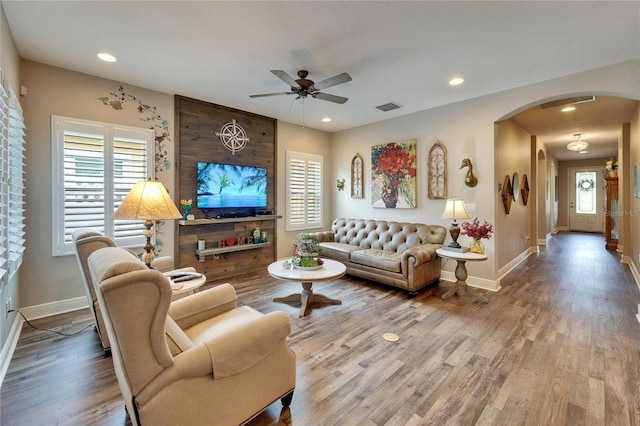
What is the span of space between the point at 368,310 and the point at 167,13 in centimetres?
353

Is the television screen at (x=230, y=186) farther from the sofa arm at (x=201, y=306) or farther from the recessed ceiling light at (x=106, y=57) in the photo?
the sofa arm at (x=201, y=306)

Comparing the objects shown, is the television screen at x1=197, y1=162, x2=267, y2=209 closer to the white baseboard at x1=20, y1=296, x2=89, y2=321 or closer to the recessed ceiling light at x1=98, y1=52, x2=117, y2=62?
the recessed ceiling light at x1=98, y1=52, x2=117, y2=62

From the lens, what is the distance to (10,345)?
2461 millimetres

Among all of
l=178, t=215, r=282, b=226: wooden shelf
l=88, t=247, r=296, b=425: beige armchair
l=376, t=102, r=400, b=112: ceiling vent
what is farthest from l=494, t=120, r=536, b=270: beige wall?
l=88, t=247, r=296, b=425: beige armchair

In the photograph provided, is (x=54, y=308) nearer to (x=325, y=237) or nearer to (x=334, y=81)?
(x=325, y=237)

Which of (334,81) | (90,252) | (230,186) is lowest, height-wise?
(90,252)

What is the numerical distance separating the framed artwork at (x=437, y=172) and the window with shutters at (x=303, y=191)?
239 cm

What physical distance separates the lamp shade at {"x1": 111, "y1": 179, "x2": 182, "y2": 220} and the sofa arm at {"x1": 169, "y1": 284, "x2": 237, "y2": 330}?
74 cm

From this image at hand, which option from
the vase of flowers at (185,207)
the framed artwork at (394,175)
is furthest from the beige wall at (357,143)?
the vase of flowers at (185,207)

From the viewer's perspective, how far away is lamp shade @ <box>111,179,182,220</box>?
89.4 inches

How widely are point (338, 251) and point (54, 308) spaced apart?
375 cm

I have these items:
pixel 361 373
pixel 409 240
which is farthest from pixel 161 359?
pixel 409 240

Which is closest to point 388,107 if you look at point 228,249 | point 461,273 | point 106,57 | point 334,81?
point 334,81

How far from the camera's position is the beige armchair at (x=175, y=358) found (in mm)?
1105
